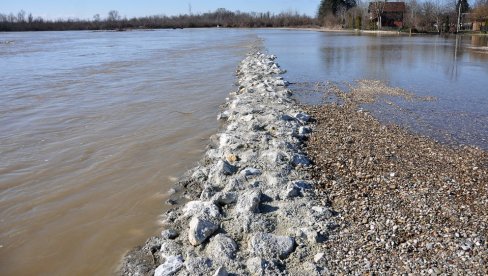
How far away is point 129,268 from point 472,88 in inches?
515

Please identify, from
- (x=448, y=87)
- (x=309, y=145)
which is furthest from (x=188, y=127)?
(x=448, y=87)

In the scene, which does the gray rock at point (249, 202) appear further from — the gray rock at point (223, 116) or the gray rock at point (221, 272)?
the gray rock at point (223, 116)

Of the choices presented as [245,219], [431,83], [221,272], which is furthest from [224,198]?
[431,83]

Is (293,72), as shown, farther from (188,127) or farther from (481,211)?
(481,211)

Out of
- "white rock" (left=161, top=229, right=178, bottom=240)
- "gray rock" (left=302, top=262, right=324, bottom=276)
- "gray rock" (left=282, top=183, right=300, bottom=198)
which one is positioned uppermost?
"gray rock" (left=282, top=183, right=300, bottom=198)

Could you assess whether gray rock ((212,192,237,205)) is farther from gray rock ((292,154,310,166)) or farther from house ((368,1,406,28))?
house ((368,1,406,28))

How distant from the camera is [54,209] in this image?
5578 mm

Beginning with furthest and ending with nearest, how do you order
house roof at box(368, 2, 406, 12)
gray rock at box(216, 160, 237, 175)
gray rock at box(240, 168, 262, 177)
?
1. house roof at box(368, 2, 406, 12)
2. gray rock at box(216, 160, 237, 175)
3. gray rock at box(240, 168, 262, 177)

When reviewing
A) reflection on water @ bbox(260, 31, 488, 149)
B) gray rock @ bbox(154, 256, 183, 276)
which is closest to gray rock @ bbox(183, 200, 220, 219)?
gray rock @ bbox(154, 256, 183, 276)

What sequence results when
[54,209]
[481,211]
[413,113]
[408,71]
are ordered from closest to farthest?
[481,211] → [54,209] → [413,113] → [408,71]

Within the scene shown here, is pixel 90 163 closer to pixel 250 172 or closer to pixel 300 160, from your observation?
pixel 250 172

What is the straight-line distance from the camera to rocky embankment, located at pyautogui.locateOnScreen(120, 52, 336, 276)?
4047 millimetres

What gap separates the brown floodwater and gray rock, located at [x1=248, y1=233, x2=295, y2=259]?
1.32 meters

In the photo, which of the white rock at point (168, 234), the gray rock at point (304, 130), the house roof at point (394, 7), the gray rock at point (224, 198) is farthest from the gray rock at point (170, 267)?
the house roof at point (394, 7)
